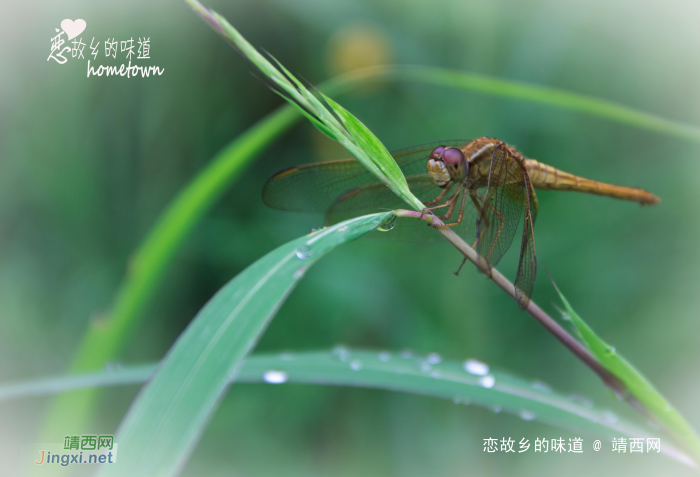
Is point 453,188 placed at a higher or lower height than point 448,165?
higher

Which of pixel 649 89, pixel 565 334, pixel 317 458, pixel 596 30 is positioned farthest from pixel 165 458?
pixel 649 89

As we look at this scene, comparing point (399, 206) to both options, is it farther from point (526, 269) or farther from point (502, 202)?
point (526, 269)

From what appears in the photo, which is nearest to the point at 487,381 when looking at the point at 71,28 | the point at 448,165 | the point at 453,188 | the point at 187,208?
the point at 448,165

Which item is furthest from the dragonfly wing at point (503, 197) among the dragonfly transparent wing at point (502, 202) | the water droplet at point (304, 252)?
the water droplet at point (304, 252)

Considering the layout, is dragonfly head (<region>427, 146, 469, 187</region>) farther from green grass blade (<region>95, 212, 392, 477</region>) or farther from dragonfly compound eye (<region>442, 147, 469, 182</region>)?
green grass blade (<region>95, 212, 392, 477</region>)

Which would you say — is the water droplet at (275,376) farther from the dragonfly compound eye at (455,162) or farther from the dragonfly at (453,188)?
the dragonfly compound eye at (455,162)

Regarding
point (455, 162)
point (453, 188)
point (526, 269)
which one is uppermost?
point (453, 188)

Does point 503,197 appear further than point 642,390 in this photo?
Yes
